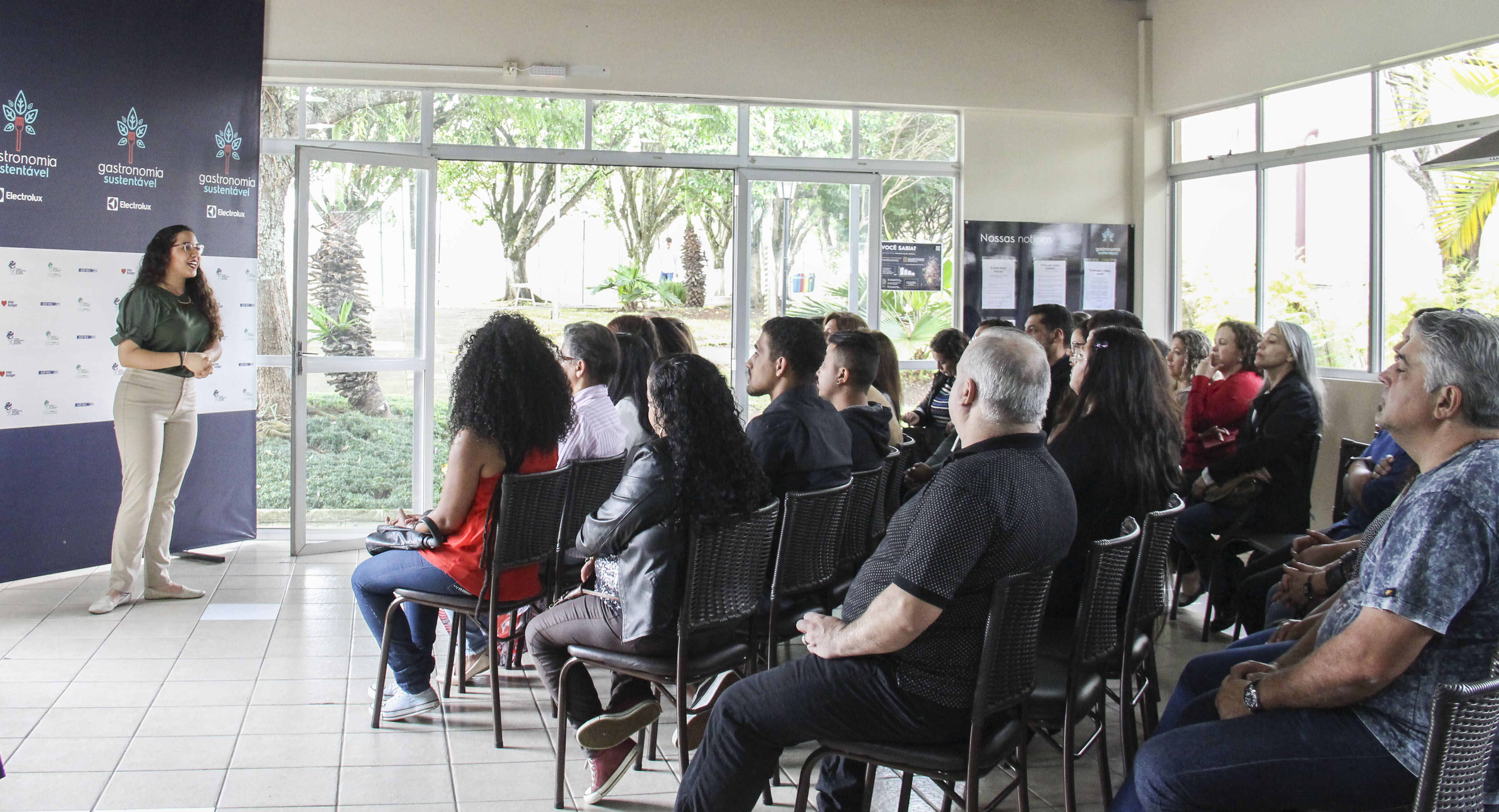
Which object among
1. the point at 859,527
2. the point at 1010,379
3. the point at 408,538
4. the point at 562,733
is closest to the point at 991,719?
the point at 1010,379

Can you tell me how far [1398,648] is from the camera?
1.82 meters

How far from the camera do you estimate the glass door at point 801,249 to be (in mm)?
7461

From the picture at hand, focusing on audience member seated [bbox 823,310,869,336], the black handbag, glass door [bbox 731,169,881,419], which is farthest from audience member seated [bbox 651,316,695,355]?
glass door [bbox 731,169,881,419]

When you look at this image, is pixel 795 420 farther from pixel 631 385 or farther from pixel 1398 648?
pixel 1398 648

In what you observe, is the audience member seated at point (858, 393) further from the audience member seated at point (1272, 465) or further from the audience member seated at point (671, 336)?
the audience member seated at point (1272, 465)

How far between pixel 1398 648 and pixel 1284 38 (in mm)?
5782

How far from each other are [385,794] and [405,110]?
4.97 m

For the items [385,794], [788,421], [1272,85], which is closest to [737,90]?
[1272,85]

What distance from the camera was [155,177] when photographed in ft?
18.5

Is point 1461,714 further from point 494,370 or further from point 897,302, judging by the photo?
point 897,302

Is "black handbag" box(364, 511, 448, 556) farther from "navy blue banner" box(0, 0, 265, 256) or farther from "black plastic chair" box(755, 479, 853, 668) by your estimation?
"navy blue banner" box(0, 0, 265, 256)

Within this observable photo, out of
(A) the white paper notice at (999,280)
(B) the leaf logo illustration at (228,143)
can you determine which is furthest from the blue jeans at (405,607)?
(A) the white paper notice at (999,280)

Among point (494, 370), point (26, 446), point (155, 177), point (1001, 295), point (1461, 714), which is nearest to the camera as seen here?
point (1461, 714)

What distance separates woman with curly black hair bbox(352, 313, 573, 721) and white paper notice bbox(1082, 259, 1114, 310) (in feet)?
16.8
